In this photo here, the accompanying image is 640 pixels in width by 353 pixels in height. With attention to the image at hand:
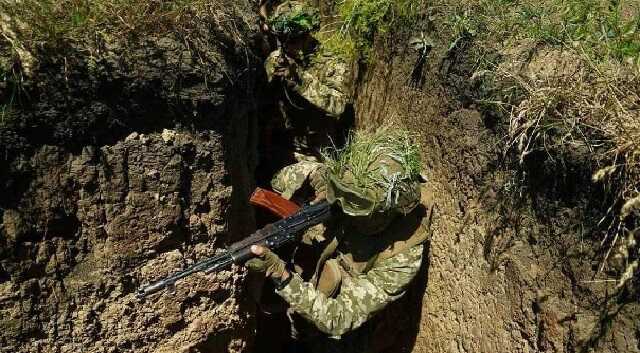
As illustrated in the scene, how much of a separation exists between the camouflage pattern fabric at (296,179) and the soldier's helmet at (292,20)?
36.2 inches

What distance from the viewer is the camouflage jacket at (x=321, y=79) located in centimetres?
408

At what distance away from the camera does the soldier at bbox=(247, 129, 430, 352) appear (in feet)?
10.5

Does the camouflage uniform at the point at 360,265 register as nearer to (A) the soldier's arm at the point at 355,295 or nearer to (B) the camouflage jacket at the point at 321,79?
(A) the soldier's arm at the point at 355,295

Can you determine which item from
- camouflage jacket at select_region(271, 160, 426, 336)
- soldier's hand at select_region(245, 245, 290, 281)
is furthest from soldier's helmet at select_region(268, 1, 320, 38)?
soldier's hand at select_region(245, 245, 290, 281)

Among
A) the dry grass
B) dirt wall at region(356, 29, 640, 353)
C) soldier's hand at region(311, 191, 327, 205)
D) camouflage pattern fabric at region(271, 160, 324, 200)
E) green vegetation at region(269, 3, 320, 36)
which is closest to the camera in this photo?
the dry grass

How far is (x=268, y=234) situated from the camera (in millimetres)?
3236

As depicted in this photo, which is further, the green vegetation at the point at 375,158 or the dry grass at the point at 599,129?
the green vegetation at the point at 375,158

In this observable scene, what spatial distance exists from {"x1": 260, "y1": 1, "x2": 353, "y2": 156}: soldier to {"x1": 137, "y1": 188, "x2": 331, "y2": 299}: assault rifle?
Answer: 2.63ft

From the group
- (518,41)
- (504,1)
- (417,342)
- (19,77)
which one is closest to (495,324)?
(417,342)

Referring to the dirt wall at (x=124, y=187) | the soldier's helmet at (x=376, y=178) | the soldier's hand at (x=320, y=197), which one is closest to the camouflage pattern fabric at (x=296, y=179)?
the soldier's hand at (x=320, y=197)

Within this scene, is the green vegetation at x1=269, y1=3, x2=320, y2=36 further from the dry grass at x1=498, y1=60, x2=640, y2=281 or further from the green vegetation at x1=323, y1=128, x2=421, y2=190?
the dry grass at x1=498, y1=60, x2=640, y2=281

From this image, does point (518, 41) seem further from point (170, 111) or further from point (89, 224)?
point (89, 224)

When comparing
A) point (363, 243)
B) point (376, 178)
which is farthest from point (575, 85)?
point (363, 243)

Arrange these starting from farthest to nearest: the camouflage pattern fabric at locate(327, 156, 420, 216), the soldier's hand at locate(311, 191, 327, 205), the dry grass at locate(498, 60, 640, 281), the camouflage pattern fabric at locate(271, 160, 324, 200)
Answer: the camouflage pattern fabric at locate(271, 160, 324, 200) → the soldier's hand at locate(311, 191, 327, 205) → the camouflage pattern fabric at locate(327, 156, 420, 216) → the dry grass at locate(498, 60, 640, 281)
